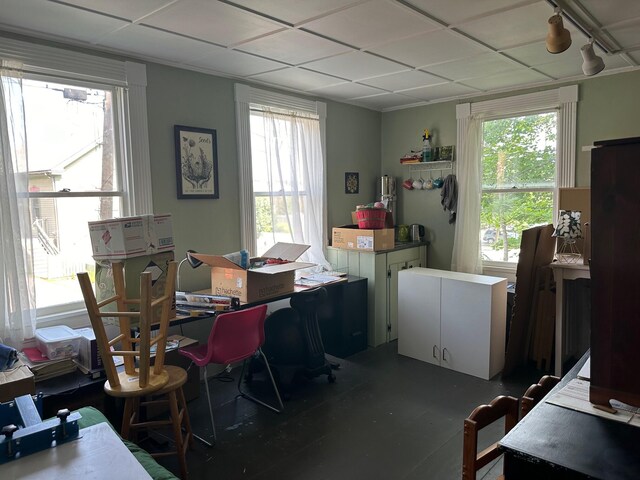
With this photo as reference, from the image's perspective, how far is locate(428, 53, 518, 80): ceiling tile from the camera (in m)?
3.38

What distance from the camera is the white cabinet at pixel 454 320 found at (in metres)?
3.64

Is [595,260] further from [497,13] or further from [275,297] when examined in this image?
[275,297]

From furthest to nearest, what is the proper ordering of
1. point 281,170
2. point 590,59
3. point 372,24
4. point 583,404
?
point 281,170 < point 590,59 < point 372,24 < point 583,404

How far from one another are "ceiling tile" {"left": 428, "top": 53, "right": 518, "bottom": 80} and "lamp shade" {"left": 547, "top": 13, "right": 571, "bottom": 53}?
0.97 metres

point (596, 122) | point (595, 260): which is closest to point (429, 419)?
point (595, 260)

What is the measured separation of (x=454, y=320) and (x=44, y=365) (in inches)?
116

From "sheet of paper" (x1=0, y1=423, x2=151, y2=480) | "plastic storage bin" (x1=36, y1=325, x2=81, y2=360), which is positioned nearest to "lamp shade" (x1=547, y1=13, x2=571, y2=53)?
"sheet of paper" (x1=0, y1=423, x2=151, y2=480)

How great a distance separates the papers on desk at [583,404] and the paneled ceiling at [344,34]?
6.57 ft

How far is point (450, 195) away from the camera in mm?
4746

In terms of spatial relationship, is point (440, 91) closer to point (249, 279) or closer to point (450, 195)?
A: point (450, 195)

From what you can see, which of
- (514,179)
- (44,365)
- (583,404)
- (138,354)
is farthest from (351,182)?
(583,404)

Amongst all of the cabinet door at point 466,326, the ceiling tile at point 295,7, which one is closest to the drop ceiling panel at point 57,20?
the ceiling tile at point 295,7

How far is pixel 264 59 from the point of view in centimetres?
332

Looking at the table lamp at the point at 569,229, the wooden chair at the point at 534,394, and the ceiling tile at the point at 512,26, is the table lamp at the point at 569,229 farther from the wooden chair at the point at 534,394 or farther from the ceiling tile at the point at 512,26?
the wooden chair at the point at 534,394
